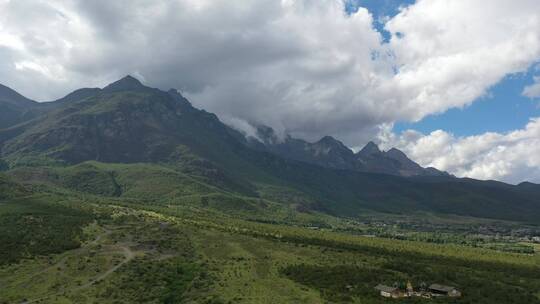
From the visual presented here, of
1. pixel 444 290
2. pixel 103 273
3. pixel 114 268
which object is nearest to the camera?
pixel 444 290

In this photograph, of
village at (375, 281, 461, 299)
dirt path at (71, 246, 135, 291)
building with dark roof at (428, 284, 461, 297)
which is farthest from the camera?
dirt path at (71, 246, 135, 291)

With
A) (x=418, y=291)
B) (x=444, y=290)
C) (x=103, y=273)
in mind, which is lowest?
(x=103, y=273)

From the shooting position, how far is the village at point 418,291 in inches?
5221

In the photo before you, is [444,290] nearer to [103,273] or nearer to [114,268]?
[114,268]

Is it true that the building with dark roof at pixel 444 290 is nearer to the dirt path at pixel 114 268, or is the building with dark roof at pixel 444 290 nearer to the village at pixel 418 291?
the village at pixel 418 291

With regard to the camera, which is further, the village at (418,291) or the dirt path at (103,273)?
the dirt path at (103,273)

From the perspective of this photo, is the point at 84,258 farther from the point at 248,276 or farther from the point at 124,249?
the point at 248,276

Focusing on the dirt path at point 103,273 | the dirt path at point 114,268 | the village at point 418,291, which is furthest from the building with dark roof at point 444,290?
the dirt path at point 114,268

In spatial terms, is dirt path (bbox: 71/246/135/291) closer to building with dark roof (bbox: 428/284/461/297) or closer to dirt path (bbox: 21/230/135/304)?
dirt path (bbox: 21/230/135/304)

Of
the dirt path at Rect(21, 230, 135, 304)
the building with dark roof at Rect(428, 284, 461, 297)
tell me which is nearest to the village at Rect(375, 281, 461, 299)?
the building with dark roof at Rect(428, 284, 461, 297)

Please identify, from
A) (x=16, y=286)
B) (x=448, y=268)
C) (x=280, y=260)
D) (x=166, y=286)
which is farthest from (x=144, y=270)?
(x=448, y=268)

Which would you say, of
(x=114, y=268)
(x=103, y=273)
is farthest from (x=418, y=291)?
(x=103, y=273)

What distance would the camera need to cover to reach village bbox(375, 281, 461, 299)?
133 m

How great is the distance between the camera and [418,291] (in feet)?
454
